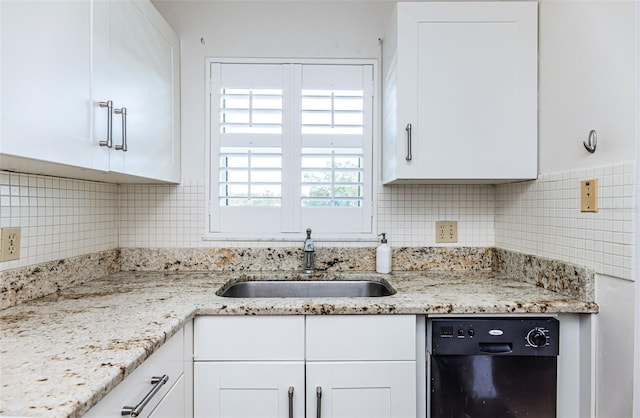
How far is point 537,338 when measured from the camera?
1.34 metres

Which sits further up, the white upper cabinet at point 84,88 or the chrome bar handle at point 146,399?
the white upper cabinet at point 84,88

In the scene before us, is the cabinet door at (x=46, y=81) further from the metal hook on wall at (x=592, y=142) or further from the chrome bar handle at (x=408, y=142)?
the metal hook on wall at (x=592, y=142)

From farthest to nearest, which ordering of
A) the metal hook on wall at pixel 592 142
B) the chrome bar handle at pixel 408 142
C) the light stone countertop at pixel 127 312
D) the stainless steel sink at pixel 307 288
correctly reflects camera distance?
the stainless steel sink at pixel 307 288, the chrome bar handle at pixel 408 142, the metal hook on wall at pixel 592 142, the light stone countertop at pixel 127 312

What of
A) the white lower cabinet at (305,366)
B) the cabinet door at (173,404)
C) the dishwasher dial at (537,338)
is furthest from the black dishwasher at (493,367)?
the cabinet door at (173,404)

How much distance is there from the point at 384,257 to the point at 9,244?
4.98ft

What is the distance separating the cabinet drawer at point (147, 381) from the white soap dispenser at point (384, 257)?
3.40 feet

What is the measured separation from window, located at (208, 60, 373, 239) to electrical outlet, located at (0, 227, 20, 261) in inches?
32.8

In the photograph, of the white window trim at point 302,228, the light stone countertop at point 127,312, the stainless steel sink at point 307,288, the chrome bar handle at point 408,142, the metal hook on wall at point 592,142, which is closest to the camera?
the light stone countertop at point 127,312

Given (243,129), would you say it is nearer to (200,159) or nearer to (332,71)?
(200,159)

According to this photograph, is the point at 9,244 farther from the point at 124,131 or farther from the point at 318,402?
the point at 318,402

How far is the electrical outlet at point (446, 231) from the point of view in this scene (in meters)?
2.03

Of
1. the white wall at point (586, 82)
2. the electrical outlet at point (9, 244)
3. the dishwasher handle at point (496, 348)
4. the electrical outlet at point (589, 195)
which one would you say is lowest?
the dishwasher handle at point (496, 348)

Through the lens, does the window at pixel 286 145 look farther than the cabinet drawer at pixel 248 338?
Yes

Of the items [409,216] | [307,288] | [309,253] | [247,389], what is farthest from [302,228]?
[247,389]
